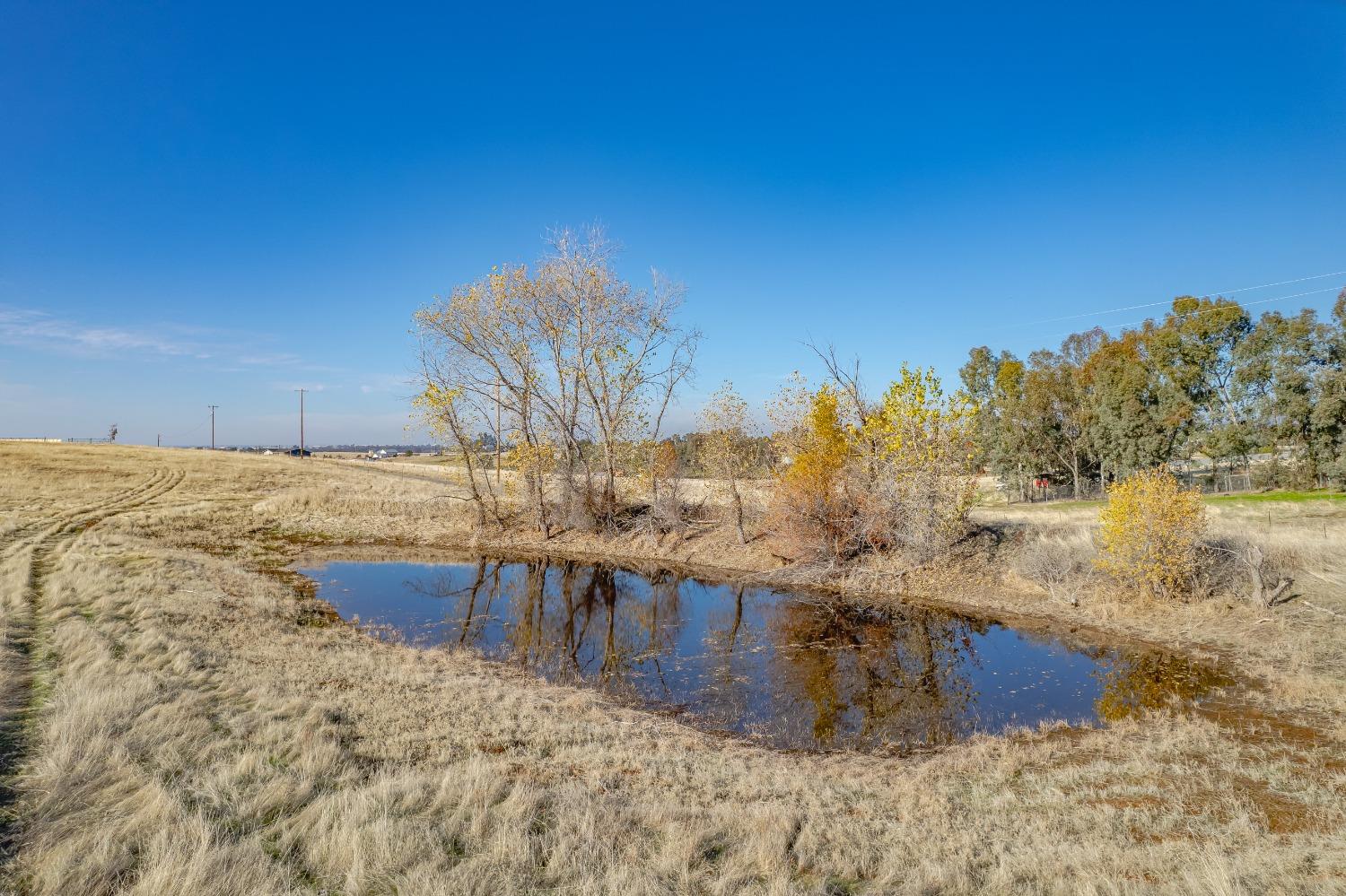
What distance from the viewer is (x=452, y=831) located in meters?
5.84

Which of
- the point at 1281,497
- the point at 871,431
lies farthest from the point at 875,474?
the point at 1281,497

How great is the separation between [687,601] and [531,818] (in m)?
15.0

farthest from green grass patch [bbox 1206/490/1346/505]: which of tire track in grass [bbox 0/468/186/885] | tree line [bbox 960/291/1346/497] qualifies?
tire track in grass [bbox 0/468/186/885]

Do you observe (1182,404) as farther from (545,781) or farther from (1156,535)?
(545,781)

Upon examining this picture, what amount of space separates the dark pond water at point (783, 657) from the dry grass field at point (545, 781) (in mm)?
1182

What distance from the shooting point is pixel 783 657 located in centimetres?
1499

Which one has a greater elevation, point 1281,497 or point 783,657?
point 1281,497

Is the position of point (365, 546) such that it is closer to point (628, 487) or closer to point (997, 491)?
point (628, 487)

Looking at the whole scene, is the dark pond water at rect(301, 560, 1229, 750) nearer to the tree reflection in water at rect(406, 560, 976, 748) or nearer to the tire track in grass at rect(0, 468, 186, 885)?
the tree reflection in water at rect(406, 560, 976, 748)

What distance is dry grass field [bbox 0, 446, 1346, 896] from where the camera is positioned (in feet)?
17.2

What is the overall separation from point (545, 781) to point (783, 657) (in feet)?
27.6

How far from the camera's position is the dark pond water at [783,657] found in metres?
11.5

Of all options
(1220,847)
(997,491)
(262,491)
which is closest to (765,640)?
(1220,847)

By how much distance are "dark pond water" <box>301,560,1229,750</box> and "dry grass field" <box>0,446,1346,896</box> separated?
118 centimetres
